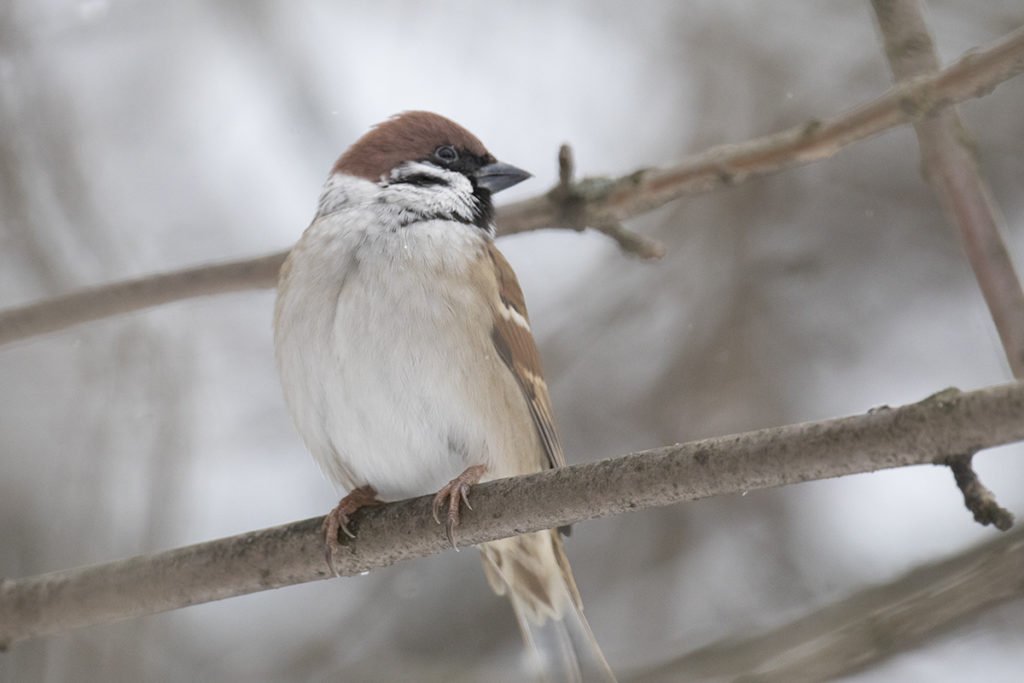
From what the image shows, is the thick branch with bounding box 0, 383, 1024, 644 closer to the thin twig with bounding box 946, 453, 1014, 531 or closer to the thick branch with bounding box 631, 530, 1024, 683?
the thin twig with bounding box 946, 453, 1014, 531

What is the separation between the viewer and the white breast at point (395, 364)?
285 centimetres

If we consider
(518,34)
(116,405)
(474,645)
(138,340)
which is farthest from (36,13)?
(474,645)

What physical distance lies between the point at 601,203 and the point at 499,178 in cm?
38

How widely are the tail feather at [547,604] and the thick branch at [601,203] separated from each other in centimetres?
96

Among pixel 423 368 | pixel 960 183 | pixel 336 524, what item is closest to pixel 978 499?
pixel 960 183

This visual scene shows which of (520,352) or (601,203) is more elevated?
(601,203)

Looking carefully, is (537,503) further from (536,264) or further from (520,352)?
(536,264)

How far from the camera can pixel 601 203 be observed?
3230 mm

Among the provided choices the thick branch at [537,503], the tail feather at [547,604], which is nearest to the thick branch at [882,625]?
the tail feather at [547,604]

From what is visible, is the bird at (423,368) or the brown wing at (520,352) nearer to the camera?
the bird at (423,368)

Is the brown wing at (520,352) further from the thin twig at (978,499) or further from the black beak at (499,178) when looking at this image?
the thin twig at (978,499)

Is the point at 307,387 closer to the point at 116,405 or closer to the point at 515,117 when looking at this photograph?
the point at 116,405

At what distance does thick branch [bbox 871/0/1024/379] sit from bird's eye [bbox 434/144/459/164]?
134 cm

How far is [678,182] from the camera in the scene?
3.16 meters
